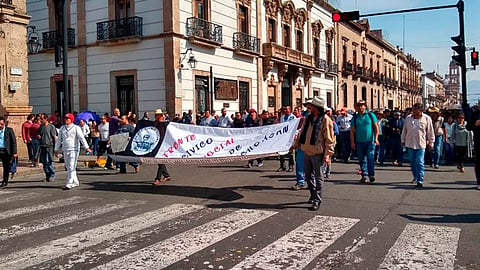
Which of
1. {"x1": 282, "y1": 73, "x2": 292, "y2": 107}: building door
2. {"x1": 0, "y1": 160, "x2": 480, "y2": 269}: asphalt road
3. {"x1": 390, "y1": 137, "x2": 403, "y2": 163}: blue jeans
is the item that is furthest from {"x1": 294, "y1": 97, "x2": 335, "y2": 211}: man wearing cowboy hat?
{"x1": 282, "y1": 73, "x2": 292, "y2": 107}: building door

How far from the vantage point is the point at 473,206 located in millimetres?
7844

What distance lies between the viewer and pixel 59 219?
725 centimetres

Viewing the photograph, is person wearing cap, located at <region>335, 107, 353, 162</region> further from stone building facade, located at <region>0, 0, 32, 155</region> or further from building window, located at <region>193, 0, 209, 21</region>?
stone building facade, located at <region>0, 0, 32, 155</region>

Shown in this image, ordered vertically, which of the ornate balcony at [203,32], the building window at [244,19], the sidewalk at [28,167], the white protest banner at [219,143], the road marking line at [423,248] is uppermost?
the building window at [244,19]

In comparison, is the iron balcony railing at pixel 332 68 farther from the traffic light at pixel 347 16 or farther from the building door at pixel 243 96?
the traffic light at pixel 347 16

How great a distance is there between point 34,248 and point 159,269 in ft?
6.34

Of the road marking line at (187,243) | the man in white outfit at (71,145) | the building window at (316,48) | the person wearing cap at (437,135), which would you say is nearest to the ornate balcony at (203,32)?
the man in white outfit at (71,145)

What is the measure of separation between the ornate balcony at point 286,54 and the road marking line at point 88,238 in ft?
70.8

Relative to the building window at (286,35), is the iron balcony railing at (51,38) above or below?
below

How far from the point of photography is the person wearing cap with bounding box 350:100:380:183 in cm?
1045

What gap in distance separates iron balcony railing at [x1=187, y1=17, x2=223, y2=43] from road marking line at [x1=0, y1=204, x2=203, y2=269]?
15.4 meters

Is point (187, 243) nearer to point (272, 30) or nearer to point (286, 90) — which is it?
point (272, 30)

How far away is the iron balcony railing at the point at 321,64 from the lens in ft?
121

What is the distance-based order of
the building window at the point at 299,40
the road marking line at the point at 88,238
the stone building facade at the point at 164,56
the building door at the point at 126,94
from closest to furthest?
1. the road marking line at the point at 88,238
2. the stone building facade at the point at 164,56
3. the building door at the point at 126,94
4. the building window at the point at 299,40
